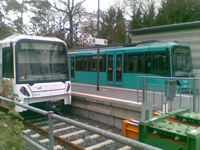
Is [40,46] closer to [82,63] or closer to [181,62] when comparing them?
[181,62]

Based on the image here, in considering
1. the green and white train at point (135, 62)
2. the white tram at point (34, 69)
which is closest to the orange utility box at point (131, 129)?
the white tram at point (34, 69)

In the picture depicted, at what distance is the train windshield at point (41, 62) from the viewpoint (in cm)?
731

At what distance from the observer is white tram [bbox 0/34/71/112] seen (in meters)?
7.20

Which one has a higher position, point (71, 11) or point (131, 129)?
point (71, 11)

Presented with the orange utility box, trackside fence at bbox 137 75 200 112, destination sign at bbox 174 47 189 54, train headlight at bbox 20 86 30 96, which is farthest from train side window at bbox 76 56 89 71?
the orange utility box

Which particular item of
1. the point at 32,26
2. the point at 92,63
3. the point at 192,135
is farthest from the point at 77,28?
the point at 192,135

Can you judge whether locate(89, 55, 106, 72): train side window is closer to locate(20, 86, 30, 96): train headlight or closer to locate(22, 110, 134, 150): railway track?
locate(22, 110, 134, 150): railway track

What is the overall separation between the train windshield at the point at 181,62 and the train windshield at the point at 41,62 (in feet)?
19.0

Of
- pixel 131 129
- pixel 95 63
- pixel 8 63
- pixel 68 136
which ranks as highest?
pixel 95 63

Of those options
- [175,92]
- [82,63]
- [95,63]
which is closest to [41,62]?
[175,92]

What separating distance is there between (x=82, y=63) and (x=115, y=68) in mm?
3493

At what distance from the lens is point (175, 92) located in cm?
621

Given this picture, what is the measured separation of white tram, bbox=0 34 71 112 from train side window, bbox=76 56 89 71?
6.59m

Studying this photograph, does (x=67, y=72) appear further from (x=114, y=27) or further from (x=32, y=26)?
(x=114, y=27)
